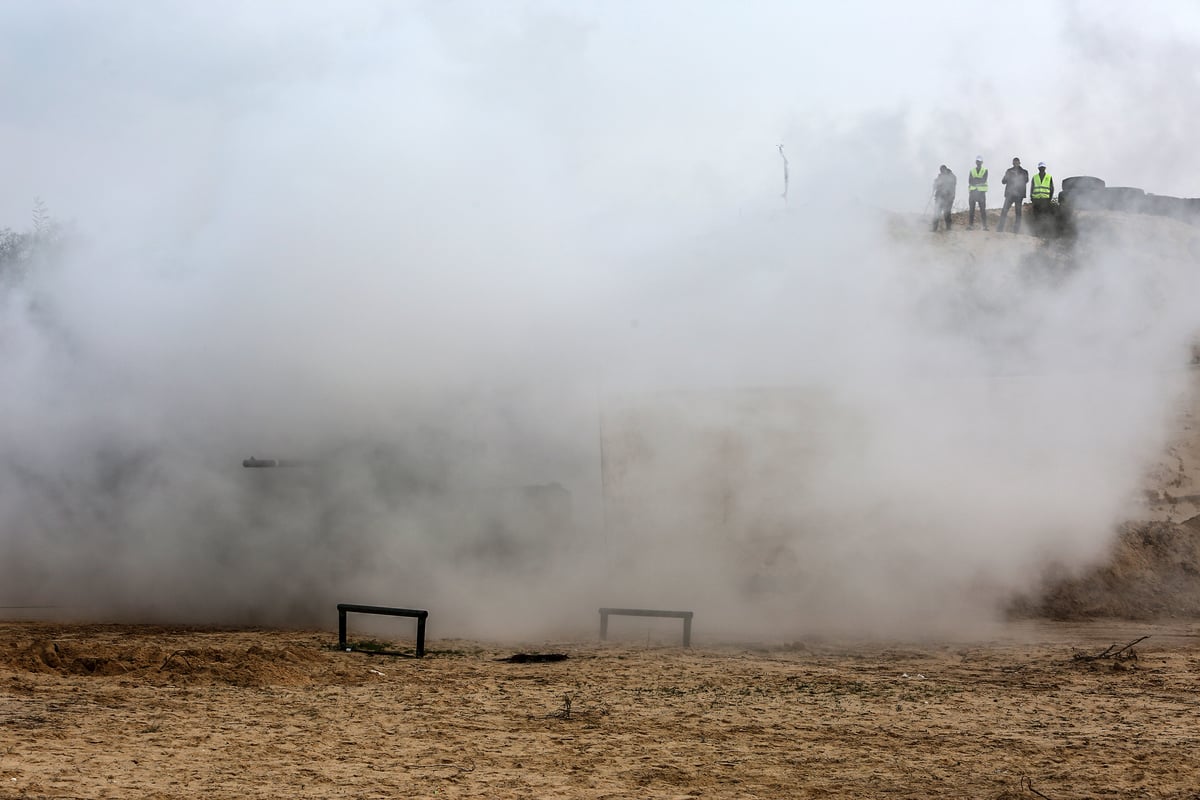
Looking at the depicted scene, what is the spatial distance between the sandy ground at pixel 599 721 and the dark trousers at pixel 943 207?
12666 millimetres

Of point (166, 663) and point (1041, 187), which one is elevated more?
point (1041, 187)

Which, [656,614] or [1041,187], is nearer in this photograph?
[656,614]

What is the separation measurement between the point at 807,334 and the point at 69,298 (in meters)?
9.55

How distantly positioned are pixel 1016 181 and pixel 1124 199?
311cm

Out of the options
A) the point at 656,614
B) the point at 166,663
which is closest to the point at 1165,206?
the point at 656,614

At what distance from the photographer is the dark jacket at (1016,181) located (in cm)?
2305

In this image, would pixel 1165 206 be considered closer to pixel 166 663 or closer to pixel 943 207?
pixel 943 207

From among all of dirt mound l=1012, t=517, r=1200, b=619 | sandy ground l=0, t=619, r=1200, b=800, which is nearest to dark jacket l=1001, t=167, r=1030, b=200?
dirt mound l=1012, t=517, r=1200, b=619

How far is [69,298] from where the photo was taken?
15336mm

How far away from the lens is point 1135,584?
14.7m

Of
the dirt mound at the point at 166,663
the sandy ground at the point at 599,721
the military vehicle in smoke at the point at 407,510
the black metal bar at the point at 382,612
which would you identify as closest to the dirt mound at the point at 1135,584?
the sandy ground at the point at 599,721

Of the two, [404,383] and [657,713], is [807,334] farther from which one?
[657,713]

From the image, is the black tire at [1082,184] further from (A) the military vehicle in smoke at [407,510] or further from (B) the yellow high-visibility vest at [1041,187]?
(A) the military vehicle in smoke at [407,510]

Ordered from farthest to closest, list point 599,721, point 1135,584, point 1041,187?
point 1041,187
point 1135,584
point 599,721
